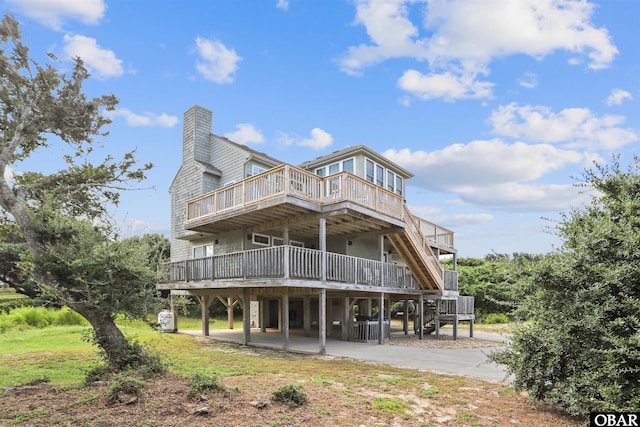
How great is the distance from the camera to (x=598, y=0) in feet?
30.8

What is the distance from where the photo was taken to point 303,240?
18.3 meters

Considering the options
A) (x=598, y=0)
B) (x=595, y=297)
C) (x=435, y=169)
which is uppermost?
(x=598, y=0)

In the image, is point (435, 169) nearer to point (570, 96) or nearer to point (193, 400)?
point (570, 96)

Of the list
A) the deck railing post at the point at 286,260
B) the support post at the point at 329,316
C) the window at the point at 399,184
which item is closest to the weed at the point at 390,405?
the deck railing post at the point at 286,260

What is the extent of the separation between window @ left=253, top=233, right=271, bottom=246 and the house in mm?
45

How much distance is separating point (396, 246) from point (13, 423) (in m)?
13.3

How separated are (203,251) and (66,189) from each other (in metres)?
8.74

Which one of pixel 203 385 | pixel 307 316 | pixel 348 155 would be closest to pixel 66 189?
pixel 203 385

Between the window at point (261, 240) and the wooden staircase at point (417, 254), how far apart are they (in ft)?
17.2

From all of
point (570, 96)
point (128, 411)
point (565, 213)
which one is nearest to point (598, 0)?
point (570, 96)

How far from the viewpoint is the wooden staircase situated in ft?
50.9

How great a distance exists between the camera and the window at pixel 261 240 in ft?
53.6

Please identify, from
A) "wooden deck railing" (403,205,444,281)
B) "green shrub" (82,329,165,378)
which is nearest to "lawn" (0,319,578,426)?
"green shrub" (82,329,165,378)

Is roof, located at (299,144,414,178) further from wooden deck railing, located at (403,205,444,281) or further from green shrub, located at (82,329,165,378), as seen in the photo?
green shrub, located at (82,329,165,378)
